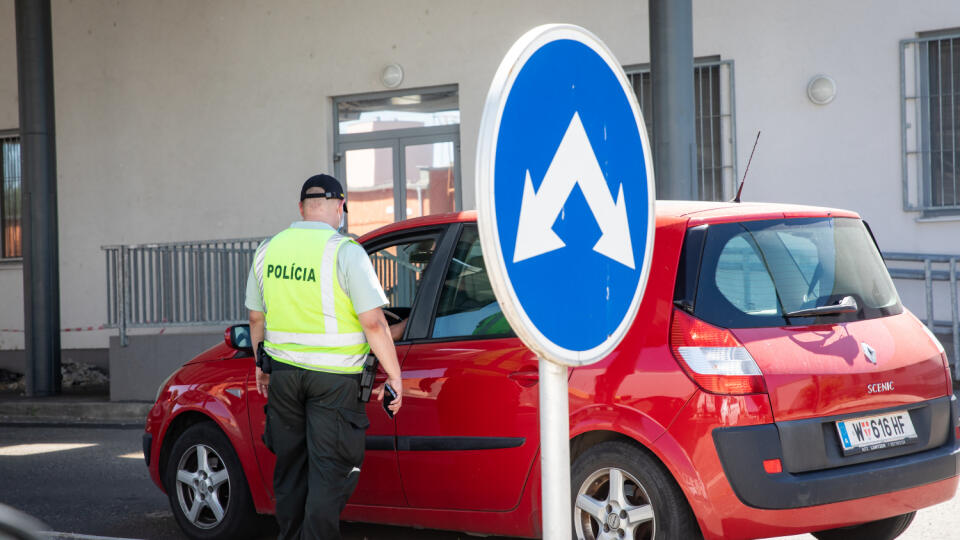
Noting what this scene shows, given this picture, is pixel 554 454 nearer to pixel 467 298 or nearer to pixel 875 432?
pixel 875 432

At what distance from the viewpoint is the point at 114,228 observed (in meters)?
15.2

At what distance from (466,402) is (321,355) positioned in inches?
27.6

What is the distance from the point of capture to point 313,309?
4.55m

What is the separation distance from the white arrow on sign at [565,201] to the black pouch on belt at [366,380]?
239 centimetres

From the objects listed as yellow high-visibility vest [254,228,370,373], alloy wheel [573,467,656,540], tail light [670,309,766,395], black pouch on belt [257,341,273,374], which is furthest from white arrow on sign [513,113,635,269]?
black pouch on belt [257,341,273,374]

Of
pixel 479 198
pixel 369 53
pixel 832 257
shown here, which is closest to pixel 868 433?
pixel 832 257

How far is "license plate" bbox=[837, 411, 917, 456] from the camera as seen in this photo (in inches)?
166

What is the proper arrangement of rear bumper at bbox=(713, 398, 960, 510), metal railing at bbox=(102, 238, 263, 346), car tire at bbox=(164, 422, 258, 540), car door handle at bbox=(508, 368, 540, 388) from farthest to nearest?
metal railing at bbox=(102, 238, 263, 346), car tire at bbox=(164, 422, 258, 540), car door handle at bbox=(508, 368, 540, 388), rear bumper at bbox=(713, 398, 960, 510)

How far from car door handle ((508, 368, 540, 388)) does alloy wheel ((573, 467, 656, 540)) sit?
47 centimetres

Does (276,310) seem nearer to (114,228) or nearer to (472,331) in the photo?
(472,331)

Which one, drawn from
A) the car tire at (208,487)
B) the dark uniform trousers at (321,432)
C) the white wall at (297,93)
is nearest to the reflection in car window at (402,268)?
the dark uniform trousers at (321,432)

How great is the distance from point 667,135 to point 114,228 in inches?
352

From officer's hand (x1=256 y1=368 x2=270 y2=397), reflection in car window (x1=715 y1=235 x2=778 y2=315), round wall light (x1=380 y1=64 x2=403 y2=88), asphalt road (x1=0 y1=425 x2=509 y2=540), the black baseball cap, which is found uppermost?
round wall light (x1=380 y1=64 x2=403 y2=88)

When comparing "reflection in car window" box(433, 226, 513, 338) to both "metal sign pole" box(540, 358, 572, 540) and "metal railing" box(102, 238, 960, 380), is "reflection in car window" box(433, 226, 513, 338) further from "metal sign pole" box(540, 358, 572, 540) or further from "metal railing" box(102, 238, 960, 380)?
"metal railing" box(102, 238, 960, 380)
